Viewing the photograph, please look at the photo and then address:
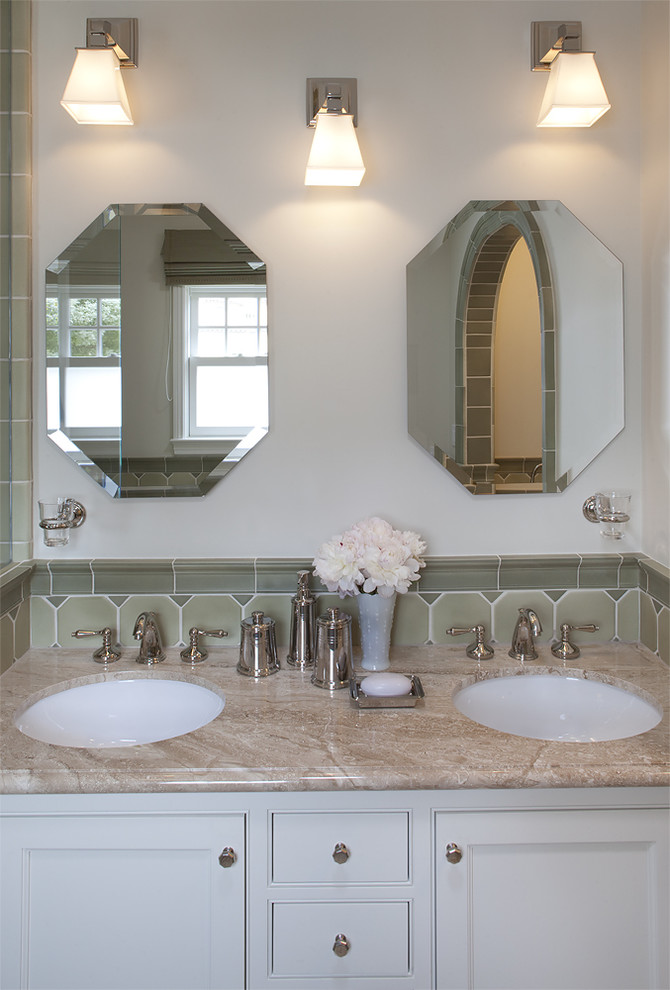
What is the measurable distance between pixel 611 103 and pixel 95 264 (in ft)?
4.24

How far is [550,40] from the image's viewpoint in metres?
1.70

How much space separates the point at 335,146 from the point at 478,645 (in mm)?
1173

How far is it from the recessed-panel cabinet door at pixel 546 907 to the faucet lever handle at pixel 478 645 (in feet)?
1.61

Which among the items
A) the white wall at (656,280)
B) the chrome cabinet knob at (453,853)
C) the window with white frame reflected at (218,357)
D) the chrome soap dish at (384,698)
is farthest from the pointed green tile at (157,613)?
the white wall at (656,280)

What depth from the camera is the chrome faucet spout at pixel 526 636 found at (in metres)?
1.68

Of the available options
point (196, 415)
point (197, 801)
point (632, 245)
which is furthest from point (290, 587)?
point (632, 245)

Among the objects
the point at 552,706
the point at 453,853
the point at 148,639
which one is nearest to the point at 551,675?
the point at 552,706

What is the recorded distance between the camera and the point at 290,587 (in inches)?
69.9

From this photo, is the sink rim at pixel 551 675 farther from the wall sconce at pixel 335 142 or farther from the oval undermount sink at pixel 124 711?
the wall sconce at pixel 335 142

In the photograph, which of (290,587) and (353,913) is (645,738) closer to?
(353,913)

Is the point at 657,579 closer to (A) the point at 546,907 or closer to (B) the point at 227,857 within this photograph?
(A) the point at 546,907

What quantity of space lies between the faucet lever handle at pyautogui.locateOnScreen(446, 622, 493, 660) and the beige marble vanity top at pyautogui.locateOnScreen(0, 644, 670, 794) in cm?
20

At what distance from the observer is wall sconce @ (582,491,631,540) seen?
1694mm

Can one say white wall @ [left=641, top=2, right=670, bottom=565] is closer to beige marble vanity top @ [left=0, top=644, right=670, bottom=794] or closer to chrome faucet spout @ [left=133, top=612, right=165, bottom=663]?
beige marble vanity top @ [left=0, top=644, right=670, bottom=794]
